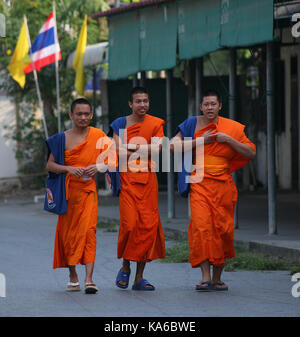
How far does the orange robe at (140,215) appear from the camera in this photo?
8516 mm

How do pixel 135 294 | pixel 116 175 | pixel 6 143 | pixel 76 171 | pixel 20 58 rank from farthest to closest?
pixel 6 143 < pixel 20 58 < pixel 116 175 < pixel 76 171 < pixel 135 294

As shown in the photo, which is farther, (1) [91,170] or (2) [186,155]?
(2) [186,155]

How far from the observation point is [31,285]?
885 cm

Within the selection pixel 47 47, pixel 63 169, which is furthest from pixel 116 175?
pixel 47 47

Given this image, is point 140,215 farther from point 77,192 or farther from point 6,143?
point 6,143

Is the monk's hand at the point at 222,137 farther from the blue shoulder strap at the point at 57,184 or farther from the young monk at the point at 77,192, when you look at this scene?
the blue shoulder strap at the point at 57,184

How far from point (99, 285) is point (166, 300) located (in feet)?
4.28

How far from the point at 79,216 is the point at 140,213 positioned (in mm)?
585

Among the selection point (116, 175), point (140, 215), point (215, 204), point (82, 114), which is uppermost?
point (82, 114)

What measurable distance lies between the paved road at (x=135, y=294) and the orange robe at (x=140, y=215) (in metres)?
0.38

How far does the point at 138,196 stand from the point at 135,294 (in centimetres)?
96

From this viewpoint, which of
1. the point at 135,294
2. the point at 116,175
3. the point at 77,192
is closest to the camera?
the point at 135,294

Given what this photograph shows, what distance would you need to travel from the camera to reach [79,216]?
27.8ft

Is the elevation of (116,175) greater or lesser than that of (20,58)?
lesser
